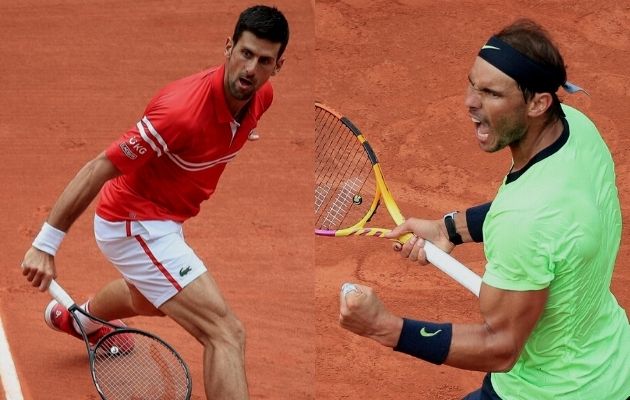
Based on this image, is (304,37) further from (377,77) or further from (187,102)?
(187,102)

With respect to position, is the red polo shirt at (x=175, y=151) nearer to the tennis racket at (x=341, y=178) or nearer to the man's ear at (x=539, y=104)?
the tennis racket at (x=341, y=178)

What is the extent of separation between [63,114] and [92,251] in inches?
64.5

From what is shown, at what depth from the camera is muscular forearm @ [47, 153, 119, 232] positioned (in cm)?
466

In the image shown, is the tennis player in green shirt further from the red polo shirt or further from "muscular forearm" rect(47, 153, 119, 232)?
"muscular forearm" rect(47, 153, 119, 232)

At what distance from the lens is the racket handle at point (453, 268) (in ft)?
13.1

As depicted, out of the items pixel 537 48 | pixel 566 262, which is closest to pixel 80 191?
pixel 537 48

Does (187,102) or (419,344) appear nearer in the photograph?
(419,344)

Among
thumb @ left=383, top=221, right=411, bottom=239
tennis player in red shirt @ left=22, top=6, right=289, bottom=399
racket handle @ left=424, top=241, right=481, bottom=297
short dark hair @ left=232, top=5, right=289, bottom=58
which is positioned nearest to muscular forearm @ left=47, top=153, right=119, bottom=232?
tennis player in red shirt @ left=22, top=6, right=289, bottom=399

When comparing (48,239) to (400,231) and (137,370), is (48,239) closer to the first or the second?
(137,370)

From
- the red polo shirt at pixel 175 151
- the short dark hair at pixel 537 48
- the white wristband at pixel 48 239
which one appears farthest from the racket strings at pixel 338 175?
the short dark hair at pixel 537 48

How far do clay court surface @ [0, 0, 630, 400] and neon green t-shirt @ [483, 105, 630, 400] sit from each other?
219 centimetres

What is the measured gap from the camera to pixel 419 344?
3.25m

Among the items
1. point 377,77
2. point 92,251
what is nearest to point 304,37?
point 377,77

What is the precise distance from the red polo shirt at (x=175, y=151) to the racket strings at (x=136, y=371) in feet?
2.75
